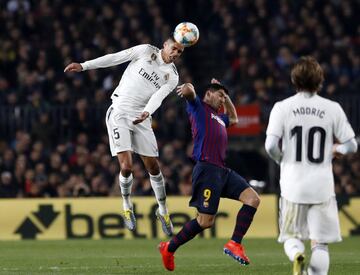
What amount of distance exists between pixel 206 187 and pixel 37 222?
851cm

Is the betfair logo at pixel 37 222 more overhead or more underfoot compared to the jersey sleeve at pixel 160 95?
more underfoot

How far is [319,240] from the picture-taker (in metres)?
10.2

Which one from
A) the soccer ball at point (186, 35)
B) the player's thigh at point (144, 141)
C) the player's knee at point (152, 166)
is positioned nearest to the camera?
the soccer ball at point (186, 35)

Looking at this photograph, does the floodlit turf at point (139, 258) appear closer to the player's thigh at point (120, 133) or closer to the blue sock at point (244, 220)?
the blue sock at point (244, 220)

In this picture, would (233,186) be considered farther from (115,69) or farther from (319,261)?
(115,69)

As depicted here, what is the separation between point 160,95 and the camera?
14.8m

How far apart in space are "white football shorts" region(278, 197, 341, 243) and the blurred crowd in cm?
1246

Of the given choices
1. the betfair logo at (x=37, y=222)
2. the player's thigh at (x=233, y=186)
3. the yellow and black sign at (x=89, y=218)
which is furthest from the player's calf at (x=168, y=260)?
the betfair logo at (x=37, y=222)

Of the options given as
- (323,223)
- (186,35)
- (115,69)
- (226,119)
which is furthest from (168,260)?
(115,69)

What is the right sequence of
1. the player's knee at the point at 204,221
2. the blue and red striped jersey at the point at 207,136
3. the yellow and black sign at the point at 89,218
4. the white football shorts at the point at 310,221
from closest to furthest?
the white football shorts at the point at 310,221 → the player's knee at the point at 204,221 → the blue and red striped jersey at the point at 207,136 → the yellow and black sign at the point at 89,218

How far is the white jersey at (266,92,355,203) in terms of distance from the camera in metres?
10.1

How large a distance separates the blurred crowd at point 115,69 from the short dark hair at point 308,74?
12691 mm

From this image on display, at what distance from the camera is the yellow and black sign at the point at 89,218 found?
2150 centimetres

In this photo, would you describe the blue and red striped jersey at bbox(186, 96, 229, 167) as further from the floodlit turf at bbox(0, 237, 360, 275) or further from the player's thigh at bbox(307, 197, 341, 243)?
the player's thigh at bbox(307, 197, 341, 243)
